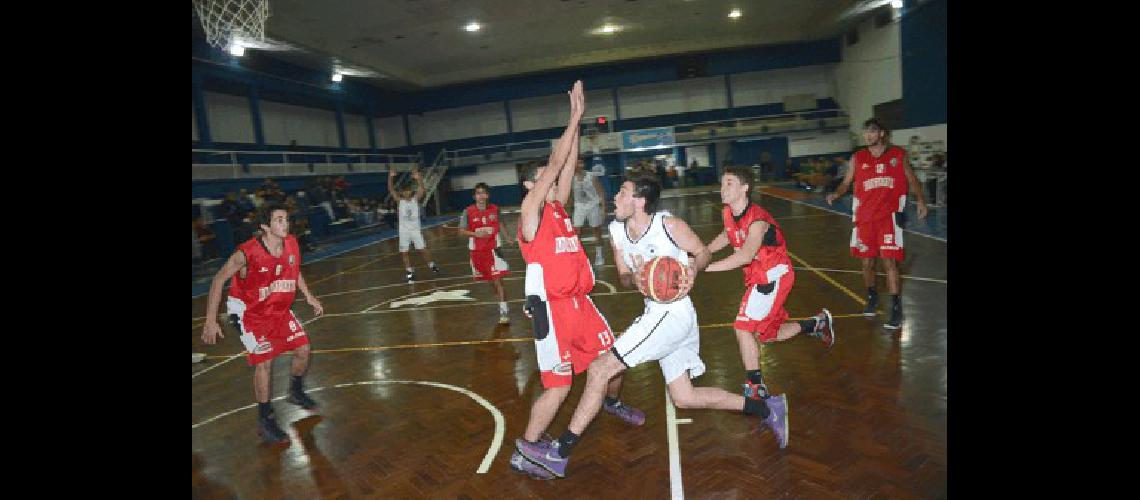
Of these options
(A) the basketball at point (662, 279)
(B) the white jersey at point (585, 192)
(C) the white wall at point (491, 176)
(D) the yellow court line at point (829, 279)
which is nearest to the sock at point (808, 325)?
(D) the yellow court line at point (829, 279)

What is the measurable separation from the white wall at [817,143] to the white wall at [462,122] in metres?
15.9

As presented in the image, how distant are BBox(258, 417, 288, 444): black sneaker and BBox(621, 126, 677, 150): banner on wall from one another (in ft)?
90.7

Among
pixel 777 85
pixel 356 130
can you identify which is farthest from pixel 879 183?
pixel 356 130

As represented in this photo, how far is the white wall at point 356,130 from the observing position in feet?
102

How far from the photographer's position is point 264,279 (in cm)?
442

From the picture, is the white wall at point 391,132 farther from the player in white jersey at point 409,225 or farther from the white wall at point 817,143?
the player in white jersey at point 409,225

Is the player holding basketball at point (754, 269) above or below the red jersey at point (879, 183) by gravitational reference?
below

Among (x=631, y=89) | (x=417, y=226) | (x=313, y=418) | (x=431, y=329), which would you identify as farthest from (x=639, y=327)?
(x=631, y=89)

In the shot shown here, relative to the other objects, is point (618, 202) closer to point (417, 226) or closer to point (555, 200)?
point (555, 200)

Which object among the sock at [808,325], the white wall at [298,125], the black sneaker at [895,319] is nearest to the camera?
the sock at [808,325]

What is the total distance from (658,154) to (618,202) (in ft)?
101

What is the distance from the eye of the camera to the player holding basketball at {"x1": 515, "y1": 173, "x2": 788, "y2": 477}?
11.2ft

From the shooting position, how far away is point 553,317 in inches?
139

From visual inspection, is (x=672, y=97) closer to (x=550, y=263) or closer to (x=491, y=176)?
A: (x=491, y=176)
